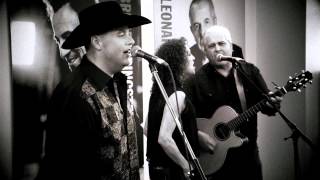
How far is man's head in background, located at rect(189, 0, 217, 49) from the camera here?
3.14 metres

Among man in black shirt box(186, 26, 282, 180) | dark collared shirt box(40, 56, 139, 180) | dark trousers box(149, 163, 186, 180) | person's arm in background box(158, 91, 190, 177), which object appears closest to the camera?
dark collared shirt box(40, 56, 139, 180)

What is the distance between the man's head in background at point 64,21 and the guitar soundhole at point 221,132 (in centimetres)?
133

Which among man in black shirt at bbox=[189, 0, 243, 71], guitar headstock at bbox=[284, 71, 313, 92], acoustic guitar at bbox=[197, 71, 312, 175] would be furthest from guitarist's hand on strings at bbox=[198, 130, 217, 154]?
guitar headstock at bbox=[284, 71, 313, 92]

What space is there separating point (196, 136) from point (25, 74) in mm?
1385

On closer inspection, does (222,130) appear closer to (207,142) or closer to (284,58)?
(207,142)

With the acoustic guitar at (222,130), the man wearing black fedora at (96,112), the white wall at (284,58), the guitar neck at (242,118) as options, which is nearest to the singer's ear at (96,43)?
the man wearing black fedora at (96,112)

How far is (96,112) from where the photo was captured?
2021 millimetres

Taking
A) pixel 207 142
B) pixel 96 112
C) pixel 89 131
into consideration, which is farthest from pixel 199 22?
pixel 89 131

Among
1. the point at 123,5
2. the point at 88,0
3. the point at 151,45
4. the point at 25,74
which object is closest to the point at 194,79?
the point at 151,45

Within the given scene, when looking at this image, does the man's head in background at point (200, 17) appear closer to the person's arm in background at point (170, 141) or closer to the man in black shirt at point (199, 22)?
the man in black shirt at point (199, 22)

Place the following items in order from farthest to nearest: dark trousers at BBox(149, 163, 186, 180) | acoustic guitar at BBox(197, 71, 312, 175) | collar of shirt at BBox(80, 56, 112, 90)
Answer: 1. acoustic guitar at BBox(197, 71, 312, 175)
2. dark trousers at BBox(149, 163, 186, 180)
3. collar of shirt at BBox(80, 56, 112, 90)

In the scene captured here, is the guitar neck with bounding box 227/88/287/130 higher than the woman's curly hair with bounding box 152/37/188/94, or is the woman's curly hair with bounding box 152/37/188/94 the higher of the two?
the woman's curly hair with bounding box 152/37/188/94

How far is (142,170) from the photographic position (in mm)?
2809

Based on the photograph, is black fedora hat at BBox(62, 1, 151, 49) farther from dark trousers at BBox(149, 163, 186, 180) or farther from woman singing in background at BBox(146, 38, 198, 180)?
dark trousers at BBox(149, 163, 186, 180)
